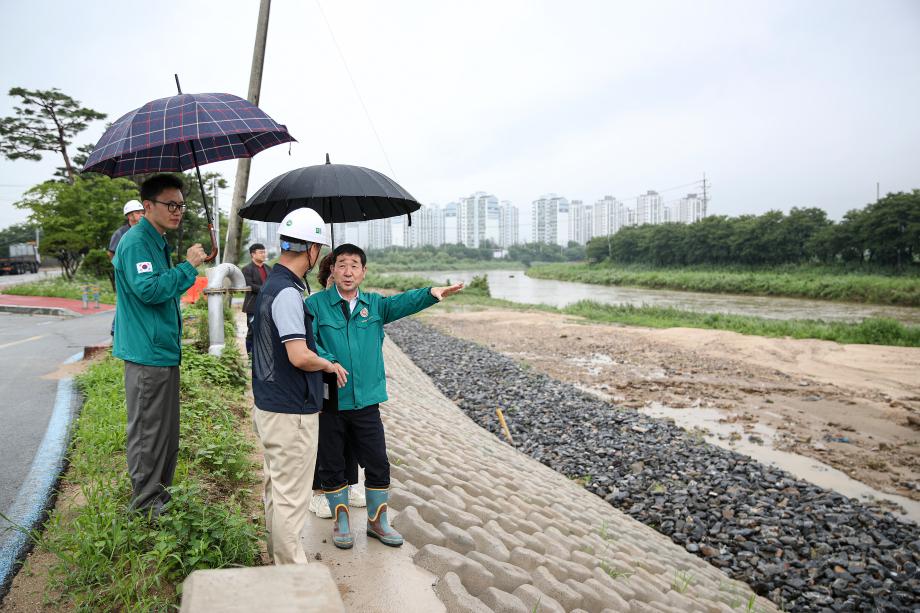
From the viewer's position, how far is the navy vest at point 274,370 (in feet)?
9.02

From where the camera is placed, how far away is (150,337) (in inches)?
115

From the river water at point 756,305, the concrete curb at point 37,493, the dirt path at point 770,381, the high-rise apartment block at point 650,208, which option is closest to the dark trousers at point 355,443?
the concrete curb at point 37,493

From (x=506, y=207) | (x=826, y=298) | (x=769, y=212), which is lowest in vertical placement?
(x=826, y=298)

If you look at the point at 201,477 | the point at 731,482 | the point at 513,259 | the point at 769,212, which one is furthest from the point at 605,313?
the point at 513,259

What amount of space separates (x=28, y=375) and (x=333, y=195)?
21.3 feet

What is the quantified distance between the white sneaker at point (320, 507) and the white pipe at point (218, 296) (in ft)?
12.6

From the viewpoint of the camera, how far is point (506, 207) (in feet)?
452

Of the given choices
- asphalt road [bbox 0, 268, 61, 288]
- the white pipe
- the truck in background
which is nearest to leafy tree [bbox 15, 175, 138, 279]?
asphalt road [bbox 0, 268, 61, 288]

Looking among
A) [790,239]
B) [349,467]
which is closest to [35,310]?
[349,467]

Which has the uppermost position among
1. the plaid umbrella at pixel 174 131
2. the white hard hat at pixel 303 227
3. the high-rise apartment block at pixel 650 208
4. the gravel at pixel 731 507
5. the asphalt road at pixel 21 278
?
the high-rise apartment block at pixel 650 208

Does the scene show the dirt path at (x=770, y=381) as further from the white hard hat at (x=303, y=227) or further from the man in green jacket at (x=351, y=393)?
the white hard hat at (x=303, y=227)

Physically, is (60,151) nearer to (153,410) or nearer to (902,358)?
(153,410)

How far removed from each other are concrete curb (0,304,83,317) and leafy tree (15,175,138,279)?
21.0 feet

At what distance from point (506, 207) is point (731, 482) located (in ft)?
439
